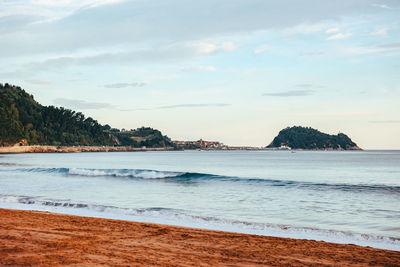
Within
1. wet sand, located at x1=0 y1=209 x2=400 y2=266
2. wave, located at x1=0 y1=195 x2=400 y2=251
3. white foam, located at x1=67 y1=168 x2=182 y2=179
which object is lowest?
white foam, located at x1=67 y1=168 x2=182 y2=179

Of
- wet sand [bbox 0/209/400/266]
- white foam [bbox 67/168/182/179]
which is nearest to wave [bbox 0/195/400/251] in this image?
wet sand [bbox 0/209/400/266]

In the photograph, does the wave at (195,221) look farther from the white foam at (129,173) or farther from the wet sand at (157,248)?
the white foam at (129,173)

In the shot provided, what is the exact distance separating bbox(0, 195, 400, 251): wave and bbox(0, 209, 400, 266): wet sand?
144 cm

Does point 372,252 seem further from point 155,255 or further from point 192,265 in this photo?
point 155,255

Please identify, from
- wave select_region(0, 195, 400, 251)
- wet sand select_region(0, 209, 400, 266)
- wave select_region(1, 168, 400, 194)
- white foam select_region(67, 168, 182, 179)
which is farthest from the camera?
white foam select_region(67, 168, 182, 179)

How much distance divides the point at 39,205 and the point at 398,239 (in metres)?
15.0

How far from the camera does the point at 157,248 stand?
858cm

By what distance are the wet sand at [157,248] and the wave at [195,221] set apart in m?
1.44

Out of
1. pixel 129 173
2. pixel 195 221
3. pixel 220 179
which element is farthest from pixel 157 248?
pixel 129 173

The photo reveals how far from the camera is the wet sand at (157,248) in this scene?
7.39 m

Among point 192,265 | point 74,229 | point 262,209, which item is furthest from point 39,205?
point 192,265

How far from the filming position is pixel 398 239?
10719 millimetres

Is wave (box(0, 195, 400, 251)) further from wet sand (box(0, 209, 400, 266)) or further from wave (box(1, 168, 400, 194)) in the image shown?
wave (box(1, 168, 400, 194))

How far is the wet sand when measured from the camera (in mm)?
7395
